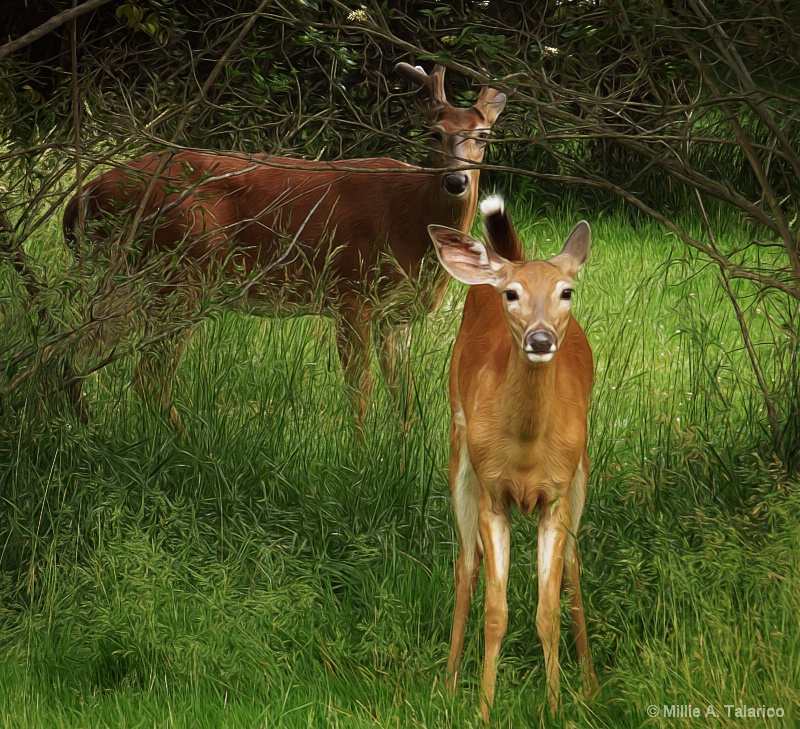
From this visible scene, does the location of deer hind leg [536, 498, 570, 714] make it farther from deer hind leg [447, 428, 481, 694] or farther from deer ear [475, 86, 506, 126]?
deer ear [475, 86, 506, 126]

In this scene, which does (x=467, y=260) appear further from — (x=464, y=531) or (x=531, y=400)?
(x=464, y=531)

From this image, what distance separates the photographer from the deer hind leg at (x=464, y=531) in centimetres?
353

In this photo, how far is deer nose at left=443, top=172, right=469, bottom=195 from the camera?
598 centimetres

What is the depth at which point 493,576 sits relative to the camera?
3389 mm

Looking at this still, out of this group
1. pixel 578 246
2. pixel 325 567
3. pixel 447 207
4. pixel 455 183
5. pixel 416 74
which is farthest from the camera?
pixel 416 74

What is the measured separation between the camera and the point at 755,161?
4.09 m

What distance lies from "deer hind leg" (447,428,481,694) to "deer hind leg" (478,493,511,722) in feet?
0.45

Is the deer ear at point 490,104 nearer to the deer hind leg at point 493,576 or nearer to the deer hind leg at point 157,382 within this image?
the deer hind leg at point 157,382

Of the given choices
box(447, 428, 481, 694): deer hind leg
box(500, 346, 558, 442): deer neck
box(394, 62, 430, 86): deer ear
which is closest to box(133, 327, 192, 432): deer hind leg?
box(447, 428, 481, 694): deer hind leg

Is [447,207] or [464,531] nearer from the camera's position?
[464,531]

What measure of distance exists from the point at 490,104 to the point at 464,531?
321cm

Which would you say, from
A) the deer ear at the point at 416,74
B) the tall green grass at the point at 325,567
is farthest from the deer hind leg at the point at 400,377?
the deer ear at the point at 416,74

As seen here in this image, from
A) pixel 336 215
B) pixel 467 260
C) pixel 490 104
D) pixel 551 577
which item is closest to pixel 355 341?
pixel 336 215

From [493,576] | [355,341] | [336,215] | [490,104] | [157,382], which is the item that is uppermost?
[493,576]
